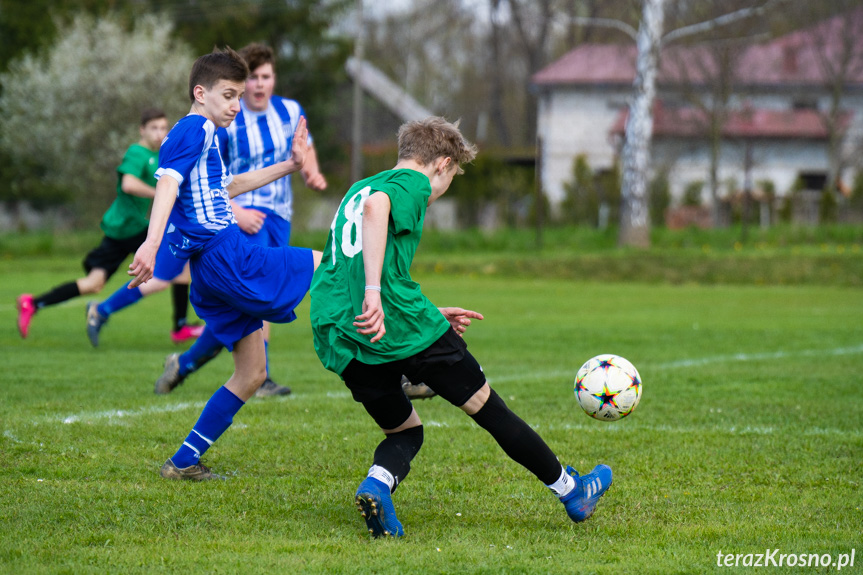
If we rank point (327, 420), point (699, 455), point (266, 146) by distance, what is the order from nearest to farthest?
1. point (699, 455)
2. point (327, 420)
3. point (266, 146)

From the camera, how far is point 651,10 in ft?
62.3

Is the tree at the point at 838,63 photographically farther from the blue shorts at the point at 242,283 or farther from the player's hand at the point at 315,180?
the blue shorts at the point at 242,283

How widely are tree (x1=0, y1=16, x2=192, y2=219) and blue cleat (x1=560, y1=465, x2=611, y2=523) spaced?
23.4 m

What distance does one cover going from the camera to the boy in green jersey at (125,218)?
7777 millimetres

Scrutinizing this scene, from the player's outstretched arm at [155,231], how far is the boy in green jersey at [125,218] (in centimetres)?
391

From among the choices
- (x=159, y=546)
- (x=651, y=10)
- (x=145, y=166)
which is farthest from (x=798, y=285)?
(x=159, y=546)

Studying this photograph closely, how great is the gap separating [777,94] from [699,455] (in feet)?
122

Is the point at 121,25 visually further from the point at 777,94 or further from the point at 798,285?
the point at 777,94

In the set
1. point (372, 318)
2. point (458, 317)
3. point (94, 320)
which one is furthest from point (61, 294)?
point (372, 318)

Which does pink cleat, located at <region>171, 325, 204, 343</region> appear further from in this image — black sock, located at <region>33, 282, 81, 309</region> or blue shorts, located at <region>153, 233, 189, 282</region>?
blue shorts, located at <region>153, 233, 189, 282</region>

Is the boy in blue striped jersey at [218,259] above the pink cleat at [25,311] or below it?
above

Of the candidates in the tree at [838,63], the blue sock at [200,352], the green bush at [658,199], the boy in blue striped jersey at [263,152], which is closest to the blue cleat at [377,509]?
the blue sock at [200,352]

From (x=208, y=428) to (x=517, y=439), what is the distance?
143 cm

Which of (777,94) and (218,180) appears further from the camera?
(777,94)
